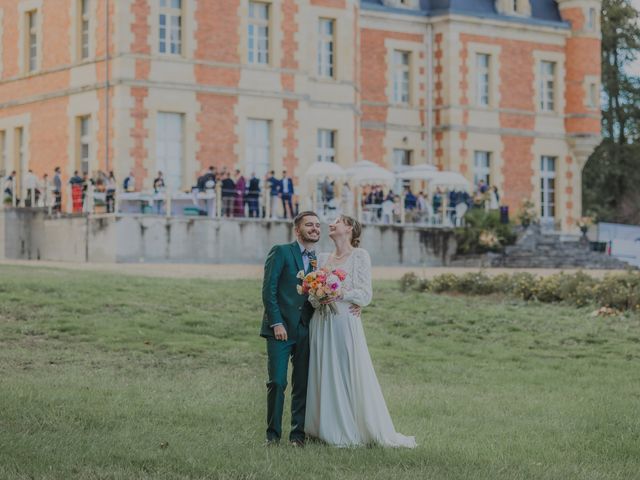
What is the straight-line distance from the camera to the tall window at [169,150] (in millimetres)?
32438

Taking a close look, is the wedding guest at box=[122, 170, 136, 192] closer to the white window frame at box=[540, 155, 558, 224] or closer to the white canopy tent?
the white canopy tent

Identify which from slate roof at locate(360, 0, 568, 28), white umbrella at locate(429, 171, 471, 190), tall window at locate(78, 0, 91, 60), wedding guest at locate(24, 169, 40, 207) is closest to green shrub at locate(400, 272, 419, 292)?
wedding guest at locate(24, 169, 40, 207)

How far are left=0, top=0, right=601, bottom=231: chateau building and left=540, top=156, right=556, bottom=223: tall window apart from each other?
67 millimetres

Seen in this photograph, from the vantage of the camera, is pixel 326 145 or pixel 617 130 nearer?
pixel 326 145

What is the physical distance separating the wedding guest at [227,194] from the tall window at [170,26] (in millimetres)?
3795

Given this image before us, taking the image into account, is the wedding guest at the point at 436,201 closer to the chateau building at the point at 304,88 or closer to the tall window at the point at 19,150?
the chateau building at the point at 304,88

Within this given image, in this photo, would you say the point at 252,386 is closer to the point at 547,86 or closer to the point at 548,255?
the point at 548,255

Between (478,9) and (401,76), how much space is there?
3.42 metres

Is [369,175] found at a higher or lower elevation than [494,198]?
higher

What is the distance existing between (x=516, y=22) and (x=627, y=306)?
1016 inches

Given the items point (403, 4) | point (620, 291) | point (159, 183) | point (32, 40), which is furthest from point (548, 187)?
point (620, 291)

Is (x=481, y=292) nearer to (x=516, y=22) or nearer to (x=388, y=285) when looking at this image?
(x=388, y=285)

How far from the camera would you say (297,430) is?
8875 millimetres

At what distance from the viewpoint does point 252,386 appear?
11.8 metres
